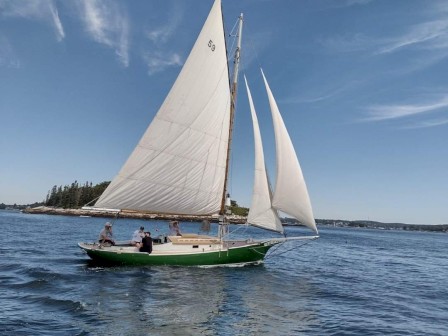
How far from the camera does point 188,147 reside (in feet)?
90.1

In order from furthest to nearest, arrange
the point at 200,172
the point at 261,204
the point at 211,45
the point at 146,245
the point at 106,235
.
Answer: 1. the point at 261,204
2. the point at 200,172
3. the point at 211,45
4. the point at 106,235
5. the point at 146,245

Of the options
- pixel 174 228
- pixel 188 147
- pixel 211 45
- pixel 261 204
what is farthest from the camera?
pixel 174 228

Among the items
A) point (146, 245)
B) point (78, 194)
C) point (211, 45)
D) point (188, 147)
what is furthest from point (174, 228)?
point (78, 194)

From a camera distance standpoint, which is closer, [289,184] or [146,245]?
[146,245]

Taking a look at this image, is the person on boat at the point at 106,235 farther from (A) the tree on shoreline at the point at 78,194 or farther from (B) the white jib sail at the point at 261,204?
(A) the tree on shoreline at the point at 78,194

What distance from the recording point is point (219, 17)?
28281 mm

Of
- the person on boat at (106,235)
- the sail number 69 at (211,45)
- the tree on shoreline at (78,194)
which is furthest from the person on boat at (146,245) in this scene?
the tree on shoreline at (78,194)

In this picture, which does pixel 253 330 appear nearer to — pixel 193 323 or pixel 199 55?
pixel 193 323

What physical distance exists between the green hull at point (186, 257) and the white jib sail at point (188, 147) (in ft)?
9.96

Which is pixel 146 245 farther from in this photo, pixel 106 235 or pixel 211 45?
pixel 211 45

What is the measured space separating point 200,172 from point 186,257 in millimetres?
5896

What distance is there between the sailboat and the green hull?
64 mm

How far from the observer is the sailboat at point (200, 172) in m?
26.1

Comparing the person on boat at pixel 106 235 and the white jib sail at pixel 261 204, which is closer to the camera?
the person on boat at pixel 106 235
